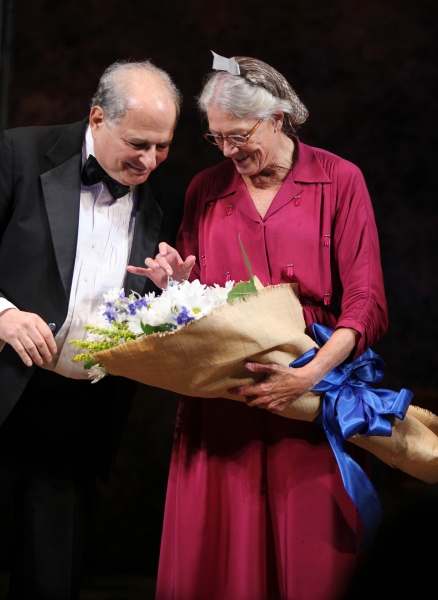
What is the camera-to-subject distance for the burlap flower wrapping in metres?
2.02

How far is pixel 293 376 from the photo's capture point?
2.10 m

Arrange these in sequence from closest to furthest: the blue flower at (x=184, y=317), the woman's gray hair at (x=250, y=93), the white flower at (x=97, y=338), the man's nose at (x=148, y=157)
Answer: the blue flower at (x=184, y=317), the white flower at (x=97, y=338), the woman's gray hair at (x=250, y=93), the man's nose at (x=148, y=157)

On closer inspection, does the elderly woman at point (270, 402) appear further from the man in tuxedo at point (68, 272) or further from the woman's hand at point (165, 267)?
the man in tuxedo at point (68, 272)

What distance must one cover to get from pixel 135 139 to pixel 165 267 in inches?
16.1

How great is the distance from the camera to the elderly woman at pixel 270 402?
220 cm

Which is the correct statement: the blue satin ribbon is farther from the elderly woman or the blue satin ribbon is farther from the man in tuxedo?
the man in tuxedo

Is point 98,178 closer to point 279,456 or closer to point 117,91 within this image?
point 117,91

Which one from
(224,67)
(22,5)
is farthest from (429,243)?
(22,5)

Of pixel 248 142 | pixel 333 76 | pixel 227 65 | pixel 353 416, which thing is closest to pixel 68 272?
pixel 248 142

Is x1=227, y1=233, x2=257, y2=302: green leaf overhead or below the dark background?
below

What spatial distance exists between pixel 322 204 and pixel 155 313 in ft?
2.03

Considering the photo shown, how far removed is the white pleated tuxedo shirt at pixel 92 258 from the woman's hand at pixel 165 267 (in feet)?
0.38

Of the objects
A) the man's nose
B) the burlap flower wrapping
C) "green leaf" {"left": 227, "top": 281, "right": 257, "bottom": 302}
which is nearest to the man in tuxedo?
the man's nose

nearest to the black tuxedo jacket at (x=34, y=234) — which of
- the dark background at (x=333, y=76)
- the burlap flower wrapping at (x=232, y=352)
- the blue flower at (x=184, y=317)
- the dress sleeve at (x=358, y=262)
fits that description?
the burlap flower wrapping at (x=232, y=352)
